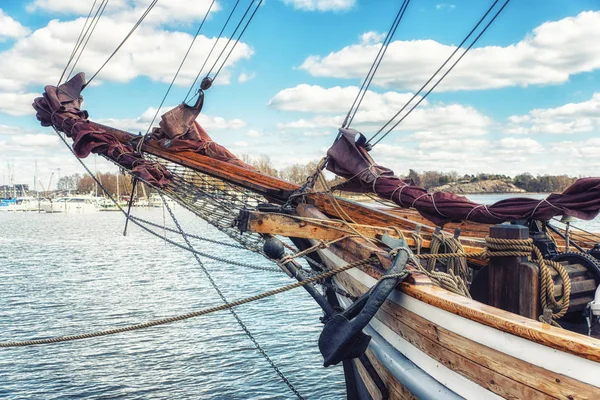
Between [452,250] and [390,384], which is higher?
[452,250]

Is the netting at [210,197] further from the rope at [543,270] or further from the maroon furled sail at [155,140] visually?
the rope at [543,270]

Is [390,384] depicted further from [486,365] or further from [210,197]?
[210,197]

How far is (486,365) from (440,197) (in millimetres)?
3169

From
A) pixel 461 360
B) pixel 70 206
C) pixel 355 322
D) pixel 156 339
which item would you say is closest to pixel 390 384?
pixel 355 322

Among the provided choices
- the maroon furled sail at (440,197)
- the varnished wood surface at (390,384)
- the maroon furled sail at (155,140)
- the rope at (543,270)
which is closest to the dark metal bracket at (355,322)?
the varnished wood surface at (390,384)

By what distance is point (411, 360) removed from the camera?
4.13m

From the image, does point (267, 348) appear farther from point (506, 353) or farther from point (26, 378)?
point (506, 353)

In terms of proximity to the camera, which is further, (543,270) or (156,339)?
(156,339)

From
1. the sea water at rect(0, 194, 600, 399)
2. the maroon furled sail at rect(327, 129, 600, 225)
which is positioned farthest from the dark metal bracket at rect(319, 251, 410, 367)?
the sea water at rect(0, 194, 600, 399)

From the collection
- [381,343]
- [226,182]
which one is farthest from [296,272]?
[226,182]

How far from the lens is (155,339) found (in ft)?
47.1

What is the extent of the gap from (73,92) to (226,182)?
3456 millimetres

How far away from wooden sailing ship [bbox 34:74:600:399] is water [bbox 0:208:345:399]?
4021 mm

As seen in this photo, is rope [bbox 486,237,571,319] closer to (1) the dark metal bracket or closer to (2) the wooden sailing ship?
(2) the wooden sailing ship
